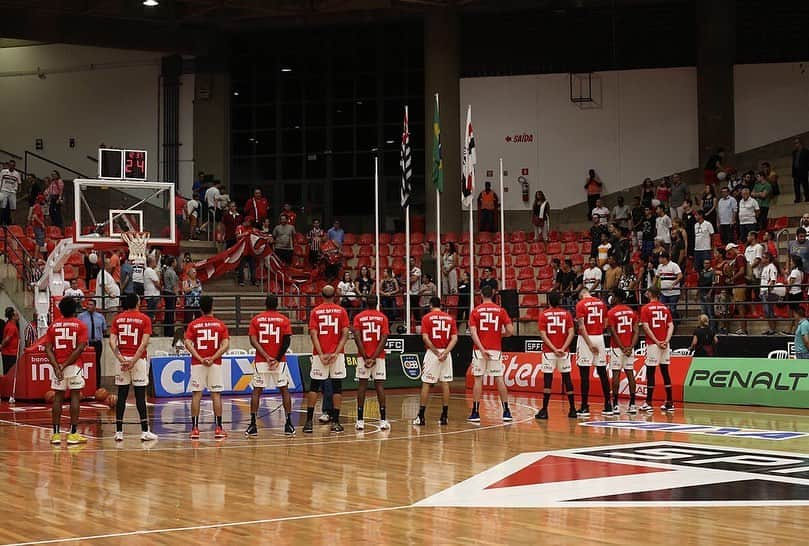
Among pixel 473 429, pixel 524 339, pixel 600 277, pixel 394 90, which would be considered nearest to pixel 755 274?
pixel 600 277

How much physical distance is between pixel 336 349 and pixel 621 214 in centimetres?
1657

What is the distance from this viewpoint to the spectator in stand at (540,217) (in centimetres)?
A: 3219

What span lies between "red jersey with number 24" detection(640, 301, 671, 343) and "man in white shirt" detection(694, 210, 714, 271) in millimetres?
Answer: 7870

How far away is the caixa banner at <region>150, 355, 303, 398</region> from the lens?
907 inches

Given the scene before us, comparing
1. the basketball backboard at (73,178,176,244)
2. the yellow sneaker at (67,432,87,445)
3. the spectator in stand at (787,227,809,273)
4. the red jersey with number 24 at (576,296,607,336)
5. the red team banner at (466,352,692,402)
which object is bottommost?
the yellow sneaker at (67,432,87,445)

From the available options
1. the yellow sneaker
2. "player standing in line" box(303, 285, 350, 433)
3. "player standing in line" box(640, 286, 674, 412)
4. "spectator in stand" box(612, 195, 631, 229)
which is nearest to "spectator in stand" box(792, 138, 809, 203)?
"spectator in stand" box(612, 195, 631, 229)

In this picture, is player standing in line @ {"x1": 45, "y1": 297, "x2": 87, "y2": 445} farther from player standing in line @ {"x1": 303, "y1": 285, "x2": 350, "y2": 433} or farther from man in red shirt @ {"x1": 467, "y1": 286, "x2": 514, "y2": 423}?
man in red shirt @ {"x1": 467, "y1": 286, "x2": 514, "y2": 423}

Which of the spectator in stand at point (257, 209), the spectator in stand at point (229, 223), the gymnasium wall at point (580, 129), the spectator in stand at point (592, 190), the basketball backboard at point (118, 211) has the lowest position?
the basketball backboard at point (118, 211)

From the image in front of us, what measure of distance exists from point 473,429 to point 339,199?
69.5ft

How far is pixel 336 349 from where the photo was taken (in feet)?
53.1

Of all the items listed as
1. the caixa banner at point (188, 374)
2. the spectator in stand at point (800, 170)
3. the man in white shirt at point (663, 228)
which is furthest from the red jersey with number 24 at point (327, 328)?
the spectator in stand at point (800, 170)

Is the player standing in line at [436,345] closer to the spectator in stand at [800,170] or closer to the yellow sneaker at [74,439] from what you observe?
the yellow sneaker at [74,439]

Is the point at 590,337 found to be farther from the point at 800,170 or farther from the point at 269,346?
the point at 800,170

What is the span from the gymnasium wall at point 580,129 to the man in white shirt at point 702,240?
8.59 metres
